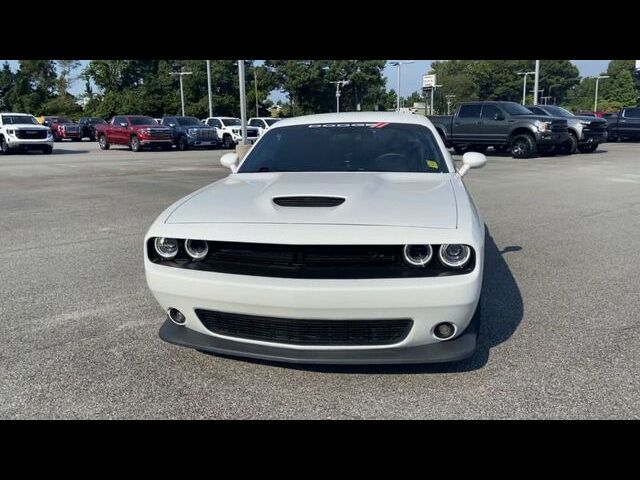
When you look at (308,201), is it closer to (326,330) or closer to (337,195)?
(337,195)

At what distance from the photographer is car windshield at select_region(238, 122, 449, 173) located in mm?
4320

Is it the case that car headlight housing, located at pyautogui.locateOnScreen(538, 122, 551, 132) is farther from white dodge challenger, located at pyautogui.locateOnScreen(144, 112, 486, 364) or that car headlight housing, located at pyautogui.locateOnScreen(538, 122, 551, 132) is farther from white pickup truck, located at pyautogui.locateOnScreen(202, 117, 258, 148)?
white dodge challenger, located at pyautogui.locateOnScreen(144, 112, 486, 364)

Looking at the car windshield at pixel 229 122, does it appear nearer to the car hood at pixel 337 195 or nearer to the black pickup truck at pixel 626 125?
the black pickup truck at pixel 626 125

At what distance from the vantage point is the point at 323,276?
279 cm

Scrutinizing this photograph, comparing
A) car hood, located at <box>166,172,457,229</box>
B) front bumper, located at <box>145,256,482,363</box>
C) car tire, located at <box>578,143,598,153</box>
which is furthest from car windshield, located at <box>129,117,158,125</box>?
front bumper, located at <box>145,256,482,363</box>

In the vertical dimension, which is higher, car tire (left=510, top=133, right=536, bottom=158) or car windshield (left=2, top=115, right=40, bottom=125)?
car windshield (left=2, top=115, right=40, bottom=125)

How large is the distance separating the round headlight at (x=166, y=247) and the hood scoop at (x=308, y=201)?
65 centimetres

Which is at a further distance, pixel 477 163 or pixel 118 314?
pixel 477 163
